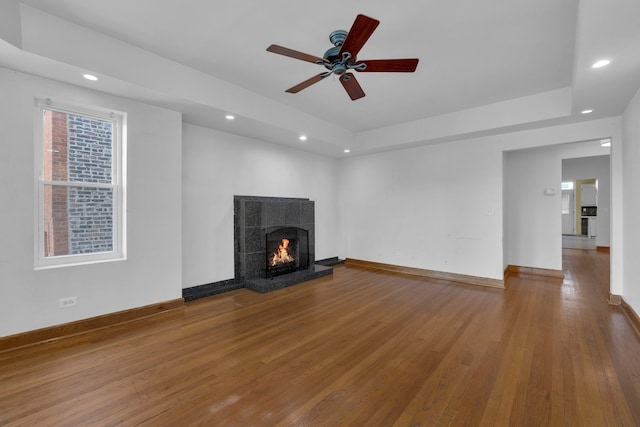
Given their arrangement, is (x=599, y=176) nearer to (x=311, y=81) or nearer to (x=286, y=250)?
(x=286, y=250)

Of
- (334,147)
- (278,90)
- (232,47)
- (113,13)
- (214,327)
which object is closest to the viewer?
(113,13)

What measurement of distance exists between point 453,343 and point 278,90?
3825 millimetres

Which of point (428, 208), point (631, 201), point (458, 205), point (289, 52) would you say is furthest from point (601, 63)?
point (428, 208)

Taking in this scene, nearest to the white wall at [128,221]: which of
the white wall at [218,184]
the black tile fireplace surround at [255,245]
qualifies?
the white wall at [218,184]

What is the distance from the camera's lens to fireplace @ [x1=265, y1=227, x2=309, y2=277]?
5.05 m

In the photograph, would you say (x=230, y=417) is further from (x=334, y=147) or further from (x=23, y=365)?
(x=334, y=147)

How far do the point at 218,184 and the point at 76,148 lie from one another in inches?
72.8

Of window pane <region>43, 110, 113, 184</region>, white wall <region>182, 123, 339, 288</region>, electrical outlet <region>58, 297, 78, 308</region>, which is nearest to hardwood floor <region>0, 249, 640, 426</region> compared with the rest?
electrical outlet <region>58, 297, 78, 308</region>

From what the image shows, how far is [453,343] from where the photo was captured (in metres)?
2.73

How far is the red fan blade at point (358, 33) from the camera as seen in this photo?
1857 millimetres

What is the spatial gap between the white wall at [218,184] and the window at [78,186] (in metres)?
0.98

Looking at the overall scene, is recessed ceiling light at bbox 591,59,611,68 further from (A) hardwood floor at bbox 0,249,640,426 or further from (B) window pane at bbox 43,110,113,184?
(B) window pane at bbox 43,110,113,184

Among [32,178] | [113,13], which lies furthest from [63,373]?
[113,13]

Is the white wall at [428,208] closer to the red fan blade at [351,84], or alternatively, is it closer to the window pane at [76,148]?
the red fan blade at [351,84]
